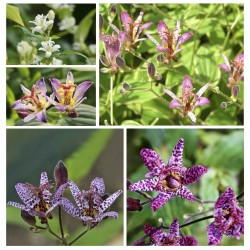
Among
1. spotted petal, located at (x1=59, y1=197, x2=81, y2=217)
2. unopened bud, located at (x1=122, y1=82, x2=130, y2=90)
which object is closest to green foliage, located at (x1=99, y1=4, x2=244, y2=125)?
unopened bud, located at (x1=122, y1=82, x2=130, y2=90)

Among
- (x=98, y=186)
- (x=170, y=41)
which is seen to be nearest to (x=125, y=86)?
(x=170, y=41)

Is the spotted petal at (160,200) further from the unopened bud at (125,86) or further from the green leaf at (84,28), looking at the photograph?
the green leaf at (84,28)

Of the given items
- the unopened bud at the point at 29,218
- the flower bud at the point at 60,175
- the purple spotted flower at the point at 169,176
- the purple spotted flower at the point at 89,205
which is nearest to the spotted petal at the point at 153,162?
the purple spotted flower at the point at 169,176

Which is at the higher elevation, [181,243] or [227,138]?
[227,138]

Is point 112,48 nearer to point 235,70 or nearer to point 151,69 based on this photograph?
point 151,69

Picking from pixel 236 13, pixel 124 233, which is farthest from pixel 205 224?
pixel 236 13

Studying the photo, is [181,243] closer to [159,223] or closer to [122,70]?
[159,223]

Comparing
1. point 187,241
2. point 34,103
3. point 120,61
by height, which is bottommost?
point 187,241
